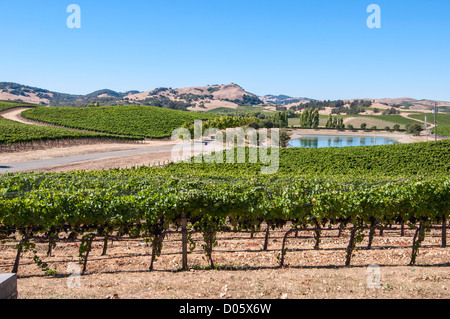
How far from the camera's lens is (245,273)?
397 inches

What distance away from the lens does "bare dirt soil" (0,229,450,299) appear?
8281 mm

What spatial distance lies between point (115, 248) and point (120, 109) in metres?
103

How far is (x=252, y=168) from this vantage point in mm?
37750

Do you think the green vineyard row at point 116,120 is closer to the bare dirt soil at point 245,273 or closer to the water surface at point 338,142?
the water surface at point 338,142

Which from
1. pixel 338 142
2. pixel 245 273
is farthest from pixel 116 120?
pixel 245 273

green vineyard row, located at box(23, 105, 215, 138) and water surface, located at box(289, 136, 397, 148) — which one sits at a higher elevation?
green vineyard row, located at box(23, 105, 215, 138)

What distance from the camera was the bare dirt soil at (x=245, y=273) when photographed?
27.2ft

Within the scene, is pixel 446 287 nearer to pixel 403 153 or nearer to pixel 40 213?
pixel 40 213

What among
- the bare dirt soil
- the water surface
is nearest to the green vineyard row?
the water surface

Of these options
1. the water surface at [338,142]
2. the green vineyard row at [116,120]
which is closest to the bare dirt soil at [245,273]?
the green vineyard row at [116,120]

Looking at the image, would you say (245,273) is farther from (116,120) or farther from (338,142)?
(338,142)

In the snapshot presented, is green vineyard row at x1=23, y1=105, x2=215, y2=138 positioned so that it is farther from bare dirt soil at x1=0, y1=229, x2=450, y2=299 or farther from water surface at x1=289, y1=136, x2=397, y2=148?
bare dirt soil at x1=0, y1=229, x2=450, y2=299

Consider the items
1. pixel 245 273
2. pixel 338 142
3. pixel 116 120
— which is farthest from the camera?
pixel 338 142

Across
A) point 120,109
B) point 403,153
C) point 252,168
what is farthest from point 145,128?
point 403,153
